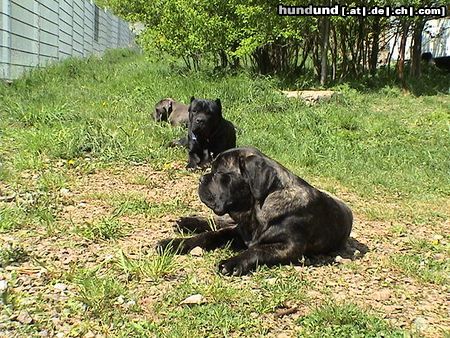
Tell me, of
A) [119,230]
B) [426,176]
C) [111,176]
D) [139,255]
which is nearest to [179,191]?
[111,176]

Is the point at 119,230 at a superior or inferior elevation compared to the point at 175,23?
inferior

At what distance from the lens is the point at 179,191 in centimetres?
586

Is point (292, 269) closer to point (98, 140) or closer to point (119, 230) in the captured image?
point (119, 230)

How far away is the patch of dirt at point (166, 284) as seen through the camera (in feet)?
10.4

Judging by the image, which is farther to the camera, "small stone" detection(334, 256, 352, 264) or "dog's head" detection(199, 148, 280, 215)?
"small stone" detection(334, 256, 352, 264)

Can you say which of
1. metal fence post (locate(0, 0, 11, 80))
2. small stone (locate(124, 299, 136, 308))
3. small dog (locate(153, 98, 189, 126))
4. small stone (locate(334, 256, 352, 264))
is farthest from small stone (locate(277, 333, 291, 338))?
metal fence post (locate(0, 0, 11, 80))

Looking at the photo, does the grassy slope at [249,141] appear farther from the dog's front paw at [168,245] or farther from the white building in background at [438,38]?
the white building in background at [438,38]

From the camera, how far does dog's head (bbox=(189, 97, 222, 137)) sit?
7.10 m

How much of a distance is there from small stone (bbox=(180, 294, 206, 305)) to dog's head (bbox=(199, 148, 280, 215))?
2.64ft

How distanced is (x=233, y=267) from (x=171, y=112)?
244 inches

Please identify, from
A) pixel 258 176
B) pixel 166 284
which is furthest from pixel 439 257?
pixel 166 284

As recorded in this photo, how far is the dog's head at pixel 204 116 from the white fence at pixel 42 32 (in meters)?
5.97

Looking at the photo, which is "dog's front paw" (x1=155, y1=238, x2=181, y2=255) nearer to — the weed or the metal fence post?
the weed

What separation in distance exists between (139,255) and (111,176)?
2.45 meters
